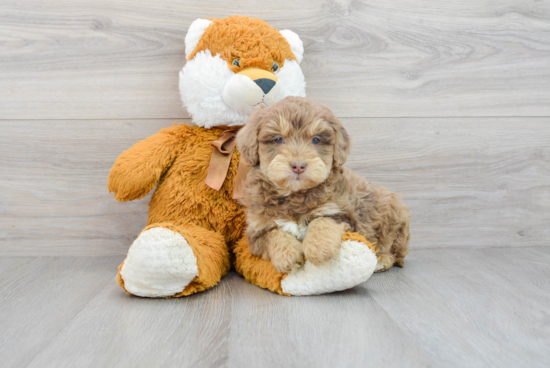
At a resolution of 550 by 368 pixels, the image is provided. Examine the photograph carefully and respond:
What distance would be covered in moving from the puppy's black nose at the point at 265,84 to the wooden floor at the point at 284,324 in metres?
0.55

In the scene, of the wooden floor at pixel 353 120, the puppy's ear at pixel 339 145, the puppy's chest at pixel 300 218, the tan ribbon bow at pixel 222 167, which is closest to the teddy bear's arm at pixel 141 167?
the tan ribbon bow at pixel 222 167

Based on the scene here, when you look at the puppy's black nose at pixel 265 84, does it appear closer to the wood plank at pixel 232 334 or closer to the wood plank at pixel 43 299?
the wood plank at pixel 232 334

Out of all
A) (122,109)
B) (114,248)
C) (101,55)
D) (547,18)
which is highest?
(547,18)

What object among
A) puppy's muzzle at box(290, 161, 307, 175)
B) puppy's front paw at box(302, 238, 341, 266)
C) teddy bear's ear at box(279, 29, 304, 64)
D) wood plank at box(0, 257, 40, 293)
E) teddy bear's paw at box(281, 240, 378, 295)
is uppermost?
teddy bear's ear at box(279, 29, 304, 64)

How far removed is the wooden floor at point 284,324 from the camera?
783 mm

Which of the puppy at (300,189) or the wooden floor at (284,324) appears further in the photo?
the puppy at (300,189)

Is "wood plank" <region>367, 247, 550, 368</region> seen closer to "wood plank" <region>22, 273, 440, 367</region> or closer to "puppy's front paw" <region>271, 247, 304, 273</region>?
"wood plank" <region>22, 273, 440, 367</region>

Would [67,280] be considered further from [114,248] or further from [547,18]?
[547,18]

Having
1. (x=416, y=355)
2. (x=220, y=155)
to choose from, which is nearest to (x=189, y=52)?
(x=220, y=155)

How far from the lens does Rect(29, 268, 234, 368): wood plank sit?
78cm

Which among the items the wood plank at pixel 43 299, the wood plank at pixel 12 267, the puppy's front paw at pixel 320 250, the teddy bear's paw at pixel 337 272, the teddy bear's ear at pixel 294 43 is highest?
the teddy bear's ear at pixel 294 43

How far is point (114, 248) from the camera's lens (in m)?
1.53

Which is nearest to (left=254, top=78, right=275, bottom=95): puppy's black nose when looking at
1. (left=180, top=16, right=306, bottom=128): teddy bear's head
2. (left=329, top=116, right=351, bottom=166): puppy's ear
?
(left=180, top=16, right=306, bottom=128): teddy bear's head

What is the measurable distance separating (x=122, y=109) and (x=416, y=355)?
119cm
